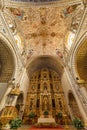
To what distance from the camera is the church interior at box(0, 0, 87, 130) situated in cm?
1021

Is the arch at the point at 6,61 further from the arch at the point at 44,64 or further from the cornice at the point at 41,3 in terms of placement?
the cornice at the point at 41,3

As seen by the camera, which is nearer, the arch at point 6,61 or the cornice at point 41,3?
the arch at point 6,61

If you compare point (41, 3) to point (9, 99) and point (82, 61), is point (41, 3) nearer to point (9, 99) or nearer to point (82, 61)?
point (82, 61)

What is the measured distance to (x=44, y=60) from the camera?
50.1 feet

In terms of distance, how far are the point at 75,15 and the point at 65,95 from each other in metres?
8.18

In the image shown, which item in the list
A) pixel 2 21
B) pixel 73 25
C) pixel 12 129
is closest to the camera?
pixel 12 129

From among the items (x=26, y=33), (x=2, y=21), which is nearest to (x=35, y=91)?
(x=26, y=33)

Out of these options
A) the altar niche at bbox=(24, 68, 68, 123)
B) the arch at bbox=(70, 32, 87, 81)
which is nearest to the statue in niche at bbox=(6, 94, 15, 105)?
the altar niche at bbox=(24, 68, 68, 123)

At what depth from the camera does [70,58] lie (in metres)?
12.4

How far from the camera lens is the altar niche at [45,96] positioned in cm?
1104

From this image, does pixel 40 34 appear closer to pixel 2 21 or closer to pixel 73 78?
pixel 2 21

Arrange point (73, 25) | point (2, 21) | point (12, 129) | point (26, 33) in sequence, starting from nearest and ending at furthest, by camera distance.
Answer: point (12, 129) → point (2, 21) → point (73, 25) → point (26, 33)

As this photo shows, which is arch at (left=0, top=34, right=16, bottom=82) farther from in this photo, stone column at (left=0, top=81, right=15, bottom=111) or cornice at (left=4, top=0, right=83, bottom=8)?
cornice at (left=4, top=0, right=83, bottom=8)

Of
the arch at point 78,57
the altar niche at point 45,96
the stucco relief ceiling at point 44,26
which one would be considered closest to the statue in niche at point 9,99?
the altar niche at point 45,96
